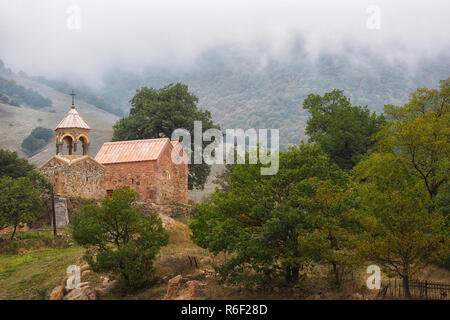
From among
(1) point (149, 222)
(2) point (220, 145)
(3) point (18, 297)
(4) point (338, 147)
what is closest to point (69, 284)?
(3) point (18, 297)

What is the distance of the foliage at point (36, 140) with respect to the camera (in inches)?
5113

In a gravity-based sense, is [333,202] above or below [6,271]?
above

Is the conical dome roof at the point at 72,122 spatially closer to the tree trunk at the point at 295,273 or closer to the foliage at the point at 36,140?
the tree trunk at the point at 295,273

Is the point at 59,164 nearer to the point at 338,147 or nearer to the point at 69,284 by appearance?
the point at 69,284

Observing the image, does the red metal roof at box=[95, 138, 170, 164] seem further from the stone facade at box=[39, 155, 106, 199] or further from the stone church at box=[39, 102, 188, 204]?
the stone facade at box=[39, 155, 106, 199]

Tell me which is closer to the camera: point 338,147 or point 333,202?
point 333,202

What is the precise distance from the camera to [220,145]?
2138 inches

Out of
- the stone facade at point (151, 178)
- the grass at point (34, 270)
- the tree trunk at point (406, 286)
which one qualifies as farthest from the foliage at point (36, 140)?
the tree trunk at point (406, 286)

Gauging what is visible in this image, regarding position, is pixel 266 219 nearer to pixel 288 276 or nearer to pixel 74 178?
pixel 288 276

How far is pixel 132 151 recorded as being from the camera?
1620 inches

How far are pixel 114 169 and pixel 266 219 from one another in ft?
68.8
